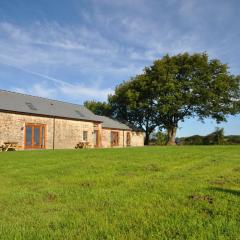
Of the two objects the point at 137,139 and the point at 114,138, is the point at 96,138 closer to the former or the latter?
the point at 114,138

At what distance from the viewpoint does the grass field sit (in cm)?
477

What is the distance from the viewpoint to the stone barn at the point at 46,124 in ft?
92.7

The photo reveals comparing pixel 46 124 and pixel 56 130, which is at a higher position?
pixel 46 124

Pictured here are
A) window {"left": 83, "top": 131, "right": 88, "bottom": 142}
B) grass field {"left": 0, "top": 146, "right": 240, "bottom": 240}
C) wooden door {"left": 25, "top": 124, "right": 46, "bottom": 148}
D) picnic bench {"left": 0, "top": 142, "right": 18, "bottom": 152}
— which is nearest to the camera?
grass field {"left": 0, "top": 146, "right": 240, "bottom": 240}

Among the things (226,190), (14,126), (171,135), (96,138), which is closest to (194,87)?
(171,135)

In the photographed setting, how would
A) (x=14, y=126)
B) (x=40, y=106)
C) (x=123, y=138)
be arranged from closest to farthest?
(x=14, y=126) → (x=40, y=106) → (x=123, y=138)

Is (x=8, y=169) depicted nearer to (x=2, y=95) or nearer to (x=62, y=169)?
(x=62, y=169)

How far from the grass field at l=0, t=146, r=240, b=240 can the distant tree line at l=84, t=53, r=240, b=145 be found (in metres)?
35.2

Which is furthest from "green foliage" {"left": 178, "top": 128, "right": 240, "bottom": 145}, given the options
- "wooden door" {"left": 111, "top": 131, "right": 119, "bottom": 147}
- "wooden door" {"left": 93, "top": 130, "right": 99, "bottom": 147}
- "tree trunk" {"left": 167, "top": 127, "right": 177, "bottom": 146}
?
"wooden door" {"left": 93, "top": 130, "right": 99, "bottom": 147}

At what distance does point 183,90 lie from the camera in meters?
45.4

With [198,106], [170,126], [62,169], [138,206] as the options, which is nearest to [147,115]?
[170,126]

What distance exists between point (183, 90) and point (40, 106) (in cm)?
2171

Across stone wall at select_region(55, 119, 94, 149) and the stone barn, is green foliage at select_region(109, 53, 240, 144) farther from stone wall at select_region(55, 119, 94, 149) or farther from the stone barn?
stone wall at select_region(55, 119, 94, 149)

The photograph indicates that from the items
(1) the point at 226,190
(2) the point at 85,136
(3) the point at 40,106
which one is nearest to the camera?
(1) the point at 226,190
